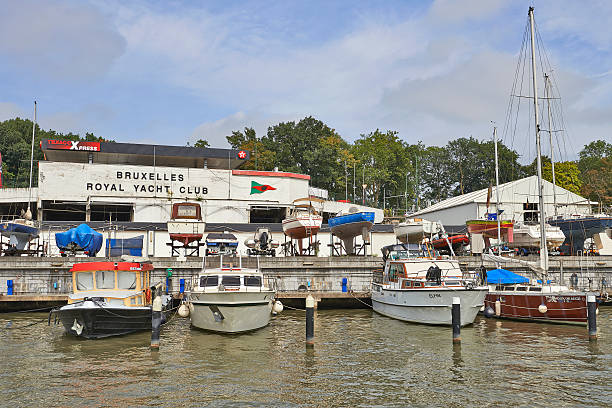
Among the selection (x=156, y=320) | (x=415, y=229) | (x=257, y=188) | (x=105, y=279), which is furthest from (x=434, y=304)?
(x=257, y=188)

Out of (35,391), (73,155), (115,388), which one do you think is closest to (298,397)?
(115,388)

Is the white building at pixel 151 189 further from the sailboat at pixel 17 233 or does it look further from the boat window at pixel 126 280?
the boat window at pixel 126 280

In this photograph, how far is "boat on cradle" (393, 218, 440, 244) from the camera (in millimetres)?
35781

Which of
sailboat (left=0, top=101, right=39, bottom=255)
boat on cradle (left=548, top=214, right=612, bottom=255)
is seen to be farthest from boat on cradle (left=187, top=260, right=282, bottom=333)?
boat on cradle (left=548, top=214, right=612, bottom=255)

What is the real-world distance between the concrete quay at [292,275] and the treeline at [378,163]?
34247 millimetres

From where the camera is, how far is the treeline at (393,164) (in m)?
79.6

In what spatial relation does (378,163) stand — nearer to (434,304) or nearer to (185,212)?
(185,212)

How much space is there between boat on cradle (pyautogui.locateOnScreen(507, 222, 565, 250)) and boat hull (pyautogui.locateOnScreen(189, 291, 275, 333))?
96.0ft

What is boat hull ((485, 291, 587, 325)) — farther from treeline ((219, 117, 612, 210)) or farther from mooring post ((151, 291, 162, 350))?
treeline ((219, 117, 612, 210))

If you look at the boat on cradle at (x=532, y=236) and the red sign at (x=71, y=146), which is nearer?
the boat on cradle at (x=532, y=236)

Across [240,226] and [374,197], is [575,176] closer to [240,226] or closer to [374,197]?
[374,197]

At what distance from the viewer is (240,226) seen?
45.5 metres

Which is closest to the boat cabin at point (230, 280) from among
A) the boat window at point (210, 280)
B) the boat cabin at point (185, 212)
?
the boat window at point (210, 280)

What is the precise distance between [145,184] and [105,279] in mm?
29222
